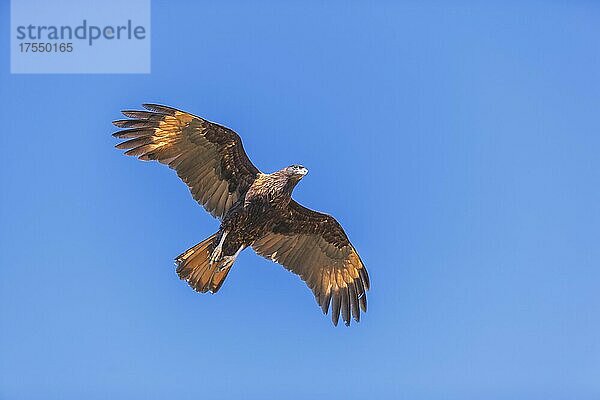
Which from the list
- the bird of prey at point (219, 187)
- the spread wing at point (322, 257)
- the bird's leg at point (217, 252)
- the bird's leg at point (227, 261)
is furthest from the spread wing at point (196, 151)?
the spread wing at point (322, 257)

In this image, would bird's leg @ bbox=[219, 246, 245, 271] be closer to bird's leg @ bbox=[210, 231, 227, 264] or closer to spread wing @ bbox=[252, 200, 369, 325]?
bird's leg @ bbox=[210, 231, 227, 264]

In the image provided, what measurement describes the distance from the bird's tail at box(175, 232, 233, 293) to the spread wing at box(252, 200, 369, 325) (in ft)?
3.31

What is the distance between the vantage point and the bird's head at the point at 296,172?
1334cm

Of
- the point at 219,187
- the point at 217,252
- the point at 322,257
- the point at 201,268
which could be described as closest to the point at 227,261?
the point at 217,252

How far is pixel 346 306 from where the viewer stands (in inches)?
A: 580

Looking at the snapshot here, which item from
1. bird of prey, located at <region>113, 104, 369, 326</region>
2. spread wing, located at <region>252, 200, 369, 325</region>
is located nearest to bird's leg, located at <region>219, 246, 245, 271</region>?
bird of prey, located at <region>113, 104, 369, 326</region>

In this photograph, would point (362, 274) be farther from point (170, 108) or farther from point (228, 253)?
point (170, 108)

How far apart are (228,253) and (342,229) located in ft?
5.51

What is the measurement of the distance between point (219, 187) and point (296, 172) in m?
0.98

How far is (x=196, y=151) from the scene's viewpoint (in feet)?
43.9

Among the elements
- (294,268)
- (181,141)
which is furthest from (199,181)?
(294,268)

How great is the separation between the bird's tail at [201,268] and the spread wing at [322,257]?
1.01 metres

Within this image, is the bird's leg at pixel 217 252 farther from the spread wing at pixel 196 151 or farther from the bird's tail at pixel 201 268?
the spread wing at pixel 196 151

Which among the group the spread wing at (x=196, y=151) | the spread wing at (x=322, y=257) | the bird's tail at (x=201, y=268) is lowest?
the bird's tail at (x=201, y=268)
